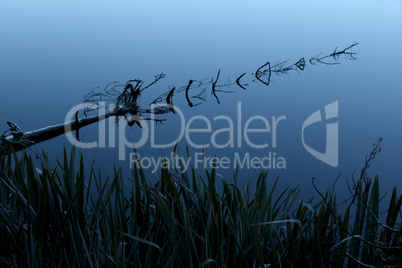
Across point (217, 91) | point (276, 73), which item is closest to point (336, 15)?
point (276, 73)

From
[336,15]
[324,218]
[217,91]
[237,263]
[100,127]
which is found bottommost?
[237,263]

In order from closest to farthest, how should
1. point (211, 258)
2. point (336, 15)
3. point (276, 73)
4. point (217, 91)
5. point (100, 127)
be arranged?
point (211, 258), point (100, 127), point (217, 91), point (276, 73), point (336, 15)

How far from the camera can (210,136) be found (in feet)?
13.6

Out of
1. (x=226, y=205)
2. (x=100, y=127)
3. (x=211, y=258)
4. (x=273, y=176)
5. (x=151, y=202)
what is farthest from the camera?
(x=100, y=127)

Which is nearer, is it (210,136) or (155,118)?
(210,136)

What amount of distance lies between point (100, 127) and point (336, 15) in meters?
4.13

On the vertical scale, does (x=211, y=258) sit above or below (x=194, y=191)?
below

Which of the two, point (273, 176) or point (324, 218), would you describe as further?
point (273, 176)

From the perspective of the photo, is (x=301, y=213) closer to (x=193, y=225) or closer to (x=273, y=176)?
(x=193, y=225)

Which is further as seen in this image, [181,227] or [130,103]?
[130,103]

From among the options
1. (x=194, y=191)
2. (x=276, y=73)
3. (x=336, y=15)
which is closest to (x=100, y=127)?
(x=276, y=73)

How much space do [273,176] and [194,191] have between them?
61.8 inches

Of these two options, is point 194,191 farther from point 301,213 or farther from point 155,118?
point 155,118

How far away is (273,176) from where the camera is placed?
11.9 ft
